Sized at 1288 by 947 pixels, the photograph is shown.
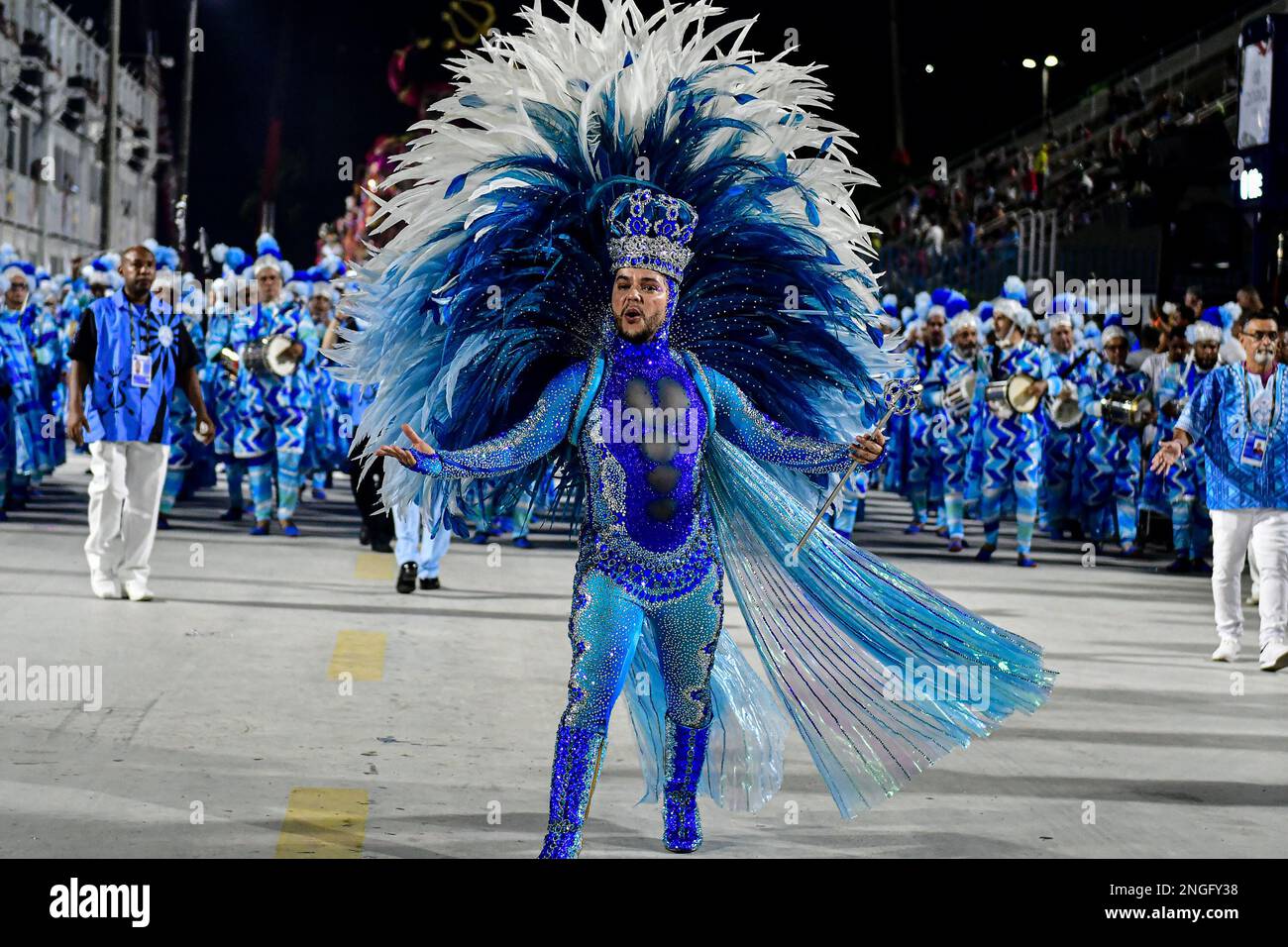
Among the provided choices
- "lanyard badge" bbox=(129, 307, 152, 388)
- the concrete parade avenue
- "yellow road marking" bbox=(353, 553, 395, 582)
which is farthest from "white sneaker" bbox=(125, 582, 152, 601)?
"yellow road marking" bbox=(353, 553, 395, 582)

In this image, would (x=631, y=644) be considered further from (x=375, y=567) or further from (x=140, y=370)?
(x=375, y=567)

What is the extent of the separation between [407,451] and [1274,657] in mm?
6443

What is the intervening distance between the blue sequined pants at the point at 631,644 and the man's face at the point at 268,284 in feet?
35.7

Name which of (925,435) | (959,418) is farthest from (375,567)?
(925,435)

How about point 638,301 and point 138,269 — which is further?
point 138,269

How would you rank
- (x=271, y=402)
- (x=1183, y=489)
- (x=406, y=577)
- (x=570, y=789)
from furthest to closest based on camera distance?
(x=1183, y=489)
(x=271, y=402)
(x=406, y=577)
(x=570, y=789)

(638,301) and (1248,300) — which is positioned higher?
(1248,300)

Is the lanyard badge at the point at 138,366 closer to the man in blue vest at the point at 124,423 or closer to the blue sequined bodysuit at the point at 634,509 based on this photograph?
the man in blue vest at the point at 124,423

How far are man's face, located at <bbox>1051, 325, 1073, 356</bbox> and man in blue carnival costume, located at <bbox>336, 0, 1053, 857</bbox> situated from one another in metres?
11.6

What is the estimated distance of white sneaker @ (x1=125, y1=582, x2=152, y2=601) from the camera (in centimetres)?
1184

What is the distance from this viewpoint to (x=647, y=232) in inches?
232

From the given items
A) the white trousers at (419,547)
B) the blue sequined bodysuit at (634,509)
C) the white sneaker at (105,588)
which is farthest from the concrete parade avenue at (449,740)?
the blue sequined bodysuit at (634,509)

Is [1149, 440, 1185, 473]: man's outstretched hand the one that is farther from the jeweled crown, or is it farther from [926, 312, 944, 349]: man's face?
[926, 312, 944, 349]: man's face
